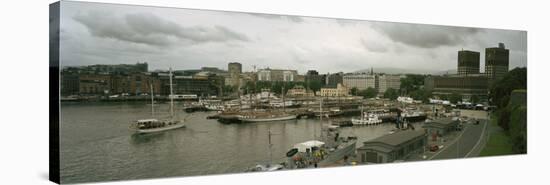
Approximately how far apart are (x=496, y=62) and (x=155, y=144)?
620cm

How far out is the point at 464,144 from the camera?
10.3 meters

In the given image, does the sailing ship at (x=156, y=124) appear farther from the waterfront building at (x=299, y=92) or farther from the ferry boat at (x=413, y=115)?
the ferry boat at (x=413, y=115)

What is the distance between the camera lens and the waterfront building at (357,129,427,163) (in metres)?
9.36

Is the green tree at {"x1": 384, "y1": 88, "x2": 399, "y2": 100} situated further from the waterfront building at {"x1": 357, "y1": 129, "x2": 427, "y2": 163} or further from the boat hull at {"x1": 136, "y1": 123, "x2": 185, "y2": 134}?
the boat hull at {"x1": 136, "y1": 123, "x2": 185, "y2": 134}

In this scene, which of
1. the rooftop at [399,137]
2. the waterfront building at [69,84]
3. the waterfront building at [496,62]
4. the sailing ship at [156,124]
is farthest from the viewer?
the waterfront building at [496,62]

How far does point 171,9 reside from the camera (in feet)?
25.8

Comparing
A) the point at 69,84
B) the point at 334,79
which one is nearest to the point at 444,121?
the point at 334,79

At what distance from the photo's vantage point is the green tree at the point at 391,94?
966 centimetres

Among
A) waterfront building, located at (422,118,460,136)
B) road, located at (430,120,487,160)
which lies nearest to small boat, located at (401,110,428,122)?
waterfront building, located at (422,118,460,136)

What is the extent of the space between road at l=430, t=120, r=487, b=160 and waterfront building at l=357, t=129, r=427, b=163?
2.00ft

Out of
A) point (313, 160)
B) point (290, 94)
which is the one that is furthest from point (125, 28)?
point (313, 160)

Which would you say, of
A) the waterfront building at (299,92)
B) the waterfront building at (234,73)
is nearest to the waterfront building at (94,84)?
the waterfront building at (234,73)

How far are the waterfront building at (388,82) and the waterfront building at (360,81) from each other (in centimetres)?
15

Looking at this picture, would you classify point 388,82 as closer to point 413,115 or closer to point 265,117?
point 413,115
